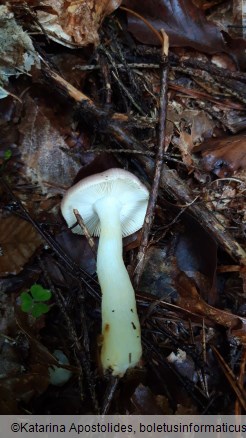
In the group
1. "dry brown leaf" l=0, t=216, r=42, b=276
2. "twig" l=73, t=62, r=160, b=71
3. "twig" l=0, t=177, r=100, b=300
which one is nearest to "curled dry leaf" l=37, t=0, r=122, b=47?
"twig" l=73, t=62, r=160, b=71

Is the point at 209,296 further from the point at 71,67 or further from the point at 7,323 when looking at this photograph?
the point at 71,67

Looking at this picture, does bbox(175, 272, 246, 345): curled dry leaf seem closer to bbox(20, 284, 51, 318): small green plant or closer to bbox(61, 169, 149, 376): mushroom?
bbox(61, 169, 149, 376): mushroom

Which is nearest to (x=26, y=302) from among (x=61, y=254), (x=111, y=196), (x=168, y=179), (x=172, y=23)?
(x=61, y=254)

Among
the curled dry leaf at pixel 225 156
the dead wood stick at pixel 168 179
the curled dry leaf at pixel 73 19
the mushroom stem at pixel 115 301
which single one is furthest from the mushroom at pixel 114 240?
the curled dry leaf at pixel 73 19

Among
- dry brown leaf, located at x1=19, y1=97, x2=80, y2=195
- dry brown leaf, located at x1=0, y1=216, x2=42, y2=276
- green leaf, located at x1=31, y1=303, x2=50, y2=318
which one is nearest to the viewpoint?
green leaf, located at x1=31, y1=303, x2=50, y2=318

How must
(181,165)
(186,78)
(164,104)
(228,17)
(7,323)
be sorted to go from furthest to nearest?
(228,17), (186,78), (181,165), (164,104), (7,323)

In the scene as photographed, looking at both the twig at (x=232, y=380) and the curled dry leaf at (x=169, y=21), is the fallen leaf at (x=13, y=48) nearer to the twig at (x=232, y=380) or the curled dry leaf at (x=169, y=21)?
the curled dry leaf at (x=169, y=21)

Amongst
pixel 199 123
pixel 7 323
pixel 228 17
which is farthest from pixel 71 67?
pixel 7 323

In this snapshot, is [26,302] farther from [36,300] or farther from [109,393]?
[109,393]
